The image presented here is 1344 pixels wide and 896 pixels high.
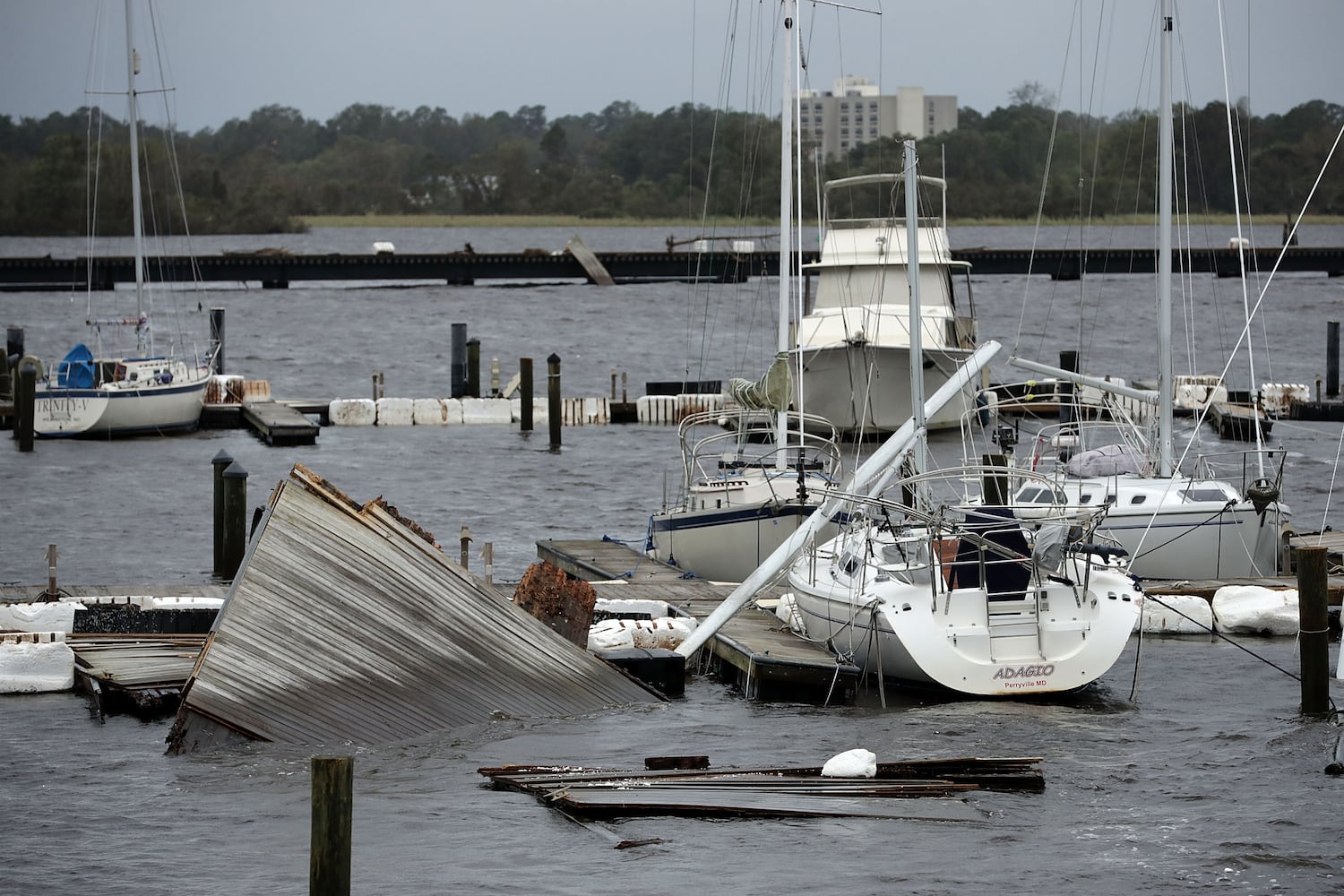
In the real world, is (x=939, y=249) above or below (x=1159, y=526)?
above

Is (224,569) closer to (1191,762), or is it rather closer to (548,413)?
(1191,762)

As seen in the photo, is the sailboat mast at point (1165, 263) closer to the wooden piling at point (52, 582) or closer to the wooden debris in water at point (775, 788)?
the wooden debris in water at point (775, 788)

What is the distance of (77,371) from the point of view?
47.8 m

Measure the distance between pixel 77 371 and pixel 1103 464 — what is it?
3048cm

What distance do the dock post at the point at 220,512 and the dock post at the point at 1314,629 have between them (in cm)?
1569

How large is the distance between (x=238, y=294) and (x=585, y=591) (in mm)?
107195

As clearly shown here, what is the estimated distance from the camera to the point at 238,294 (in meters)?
122

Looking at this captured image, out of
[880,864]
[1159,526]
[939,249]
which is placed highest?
[939,249]

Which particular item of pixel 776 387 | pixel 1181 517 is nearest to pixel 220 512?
pixel 776 387

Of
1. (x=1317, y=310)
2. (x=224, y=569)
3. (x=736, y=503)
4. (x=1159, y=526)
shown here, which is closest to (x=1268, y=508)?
(x=1159, y=526)

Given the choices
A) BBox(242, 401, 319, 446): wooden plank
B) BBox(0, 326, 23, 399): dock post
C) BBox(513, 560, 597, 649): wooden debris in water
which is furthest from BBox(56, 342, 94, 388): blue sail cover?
BBox(513, 560, 597, 649): wooden debris in water

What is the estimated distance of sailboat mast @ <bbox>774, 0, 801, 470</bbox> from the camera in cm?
2945

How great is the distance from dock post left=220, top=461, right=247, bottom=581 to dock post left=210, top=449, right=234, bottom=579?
0.87ft

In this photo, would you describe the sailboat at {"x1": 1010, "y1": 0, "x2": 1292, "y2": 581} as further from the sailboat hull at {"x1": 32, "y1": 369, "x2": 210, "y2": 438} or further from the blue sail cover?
the blue sail cover
